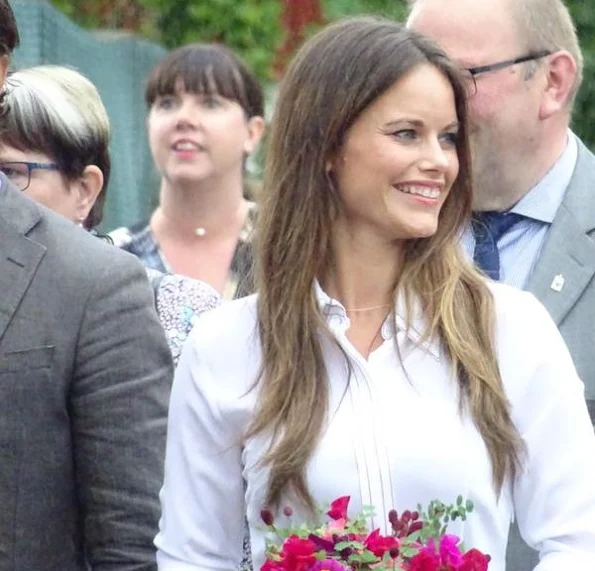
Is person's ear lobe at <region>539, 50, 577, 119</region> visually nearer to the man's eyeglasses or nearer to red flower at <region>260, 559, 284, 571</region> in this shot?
the man's eyeglasses

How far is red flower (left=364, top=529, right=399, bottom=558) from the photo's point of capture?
10.4 feet

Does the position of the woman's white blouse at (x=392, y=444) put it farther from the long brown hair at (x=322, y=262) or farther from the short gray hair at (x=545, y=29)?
the short gray hair at (x=545, y=29)

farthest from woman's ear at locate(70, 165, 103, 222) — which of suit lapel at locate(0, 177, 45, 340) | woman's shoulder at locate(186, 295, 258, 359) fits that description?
woman's shoulder at locate(186, 295, 258, 359)

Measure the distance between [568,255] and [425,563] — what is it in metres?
1.54

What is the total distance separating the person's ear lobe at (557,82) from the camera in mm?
4762

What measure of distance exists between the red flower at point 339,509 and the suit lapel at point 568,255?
127 centimetres

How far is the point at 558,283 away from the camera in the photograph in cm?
448

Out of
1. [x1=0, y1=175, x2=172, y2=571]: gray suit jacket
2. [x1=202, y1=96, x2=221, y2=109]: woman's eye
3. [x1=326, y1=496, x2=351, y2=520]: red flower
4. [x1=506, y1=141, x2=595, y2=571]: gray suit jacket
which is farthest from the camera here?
[x1=202, y1=96, x2=221, y2=109]: woman's eye

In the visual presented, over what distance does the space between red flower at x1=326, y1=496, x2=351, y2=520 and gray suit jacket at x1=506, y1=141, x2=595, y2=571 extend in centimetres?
108

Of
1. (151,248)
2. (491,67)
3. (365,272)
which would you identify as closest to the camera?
(365,272)

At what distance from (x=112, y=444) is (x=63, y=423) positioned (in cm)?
10

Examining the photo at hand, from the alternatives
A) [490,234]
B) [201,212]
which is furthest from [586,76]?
[490,234]

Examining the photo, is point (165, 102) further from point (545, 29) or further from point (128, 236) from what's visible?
point (545, 29)

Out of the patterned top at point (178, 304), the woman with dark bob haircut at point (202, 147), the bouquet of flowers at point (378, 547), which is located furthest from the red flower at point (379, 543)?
the woman with dark bob haircut at point (202, 147)
